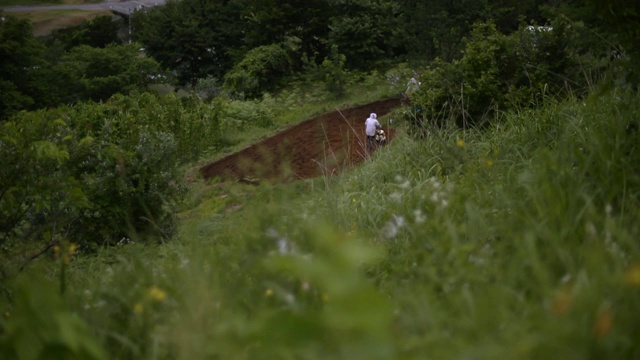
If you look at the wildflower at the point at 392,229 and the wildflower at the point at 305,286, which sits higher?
the wildflower at the point at 305,286

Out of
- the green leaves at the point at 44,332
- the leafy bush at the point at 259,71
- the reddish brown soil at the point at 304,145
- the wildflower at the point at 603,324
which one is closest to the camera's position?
the wildflower at the point at 603,324

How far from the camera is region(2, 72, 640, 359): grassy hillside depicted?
2.44m

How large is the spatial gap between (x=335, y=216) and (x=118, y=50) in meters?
32.7

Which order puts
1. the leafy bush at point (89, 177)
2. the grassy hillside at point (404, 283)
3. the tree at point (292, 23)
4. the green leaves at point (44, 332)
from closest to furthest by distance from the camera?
1. the grassy hillside at point (404, 283)
2. the green leaves at point (44, 332)
3. the leafy bush at point (89, 177)
4. the tree at point (292, 23)

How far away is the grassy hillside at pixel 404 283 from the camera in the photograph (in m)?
2.44

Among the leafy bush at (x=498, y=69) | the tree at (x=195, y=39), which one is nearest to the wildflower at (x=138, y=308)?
the leafy bush at (x=498, y=69)

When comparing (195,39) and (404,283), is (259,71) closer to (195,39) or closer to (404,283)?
(195,39)

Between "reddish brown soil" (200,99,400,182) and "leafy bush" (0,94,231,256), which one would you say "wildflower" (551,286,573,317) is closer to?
"leafy bush" (0,94,231,256)

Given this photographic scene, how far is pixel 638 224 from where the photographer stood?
3469 millimetres

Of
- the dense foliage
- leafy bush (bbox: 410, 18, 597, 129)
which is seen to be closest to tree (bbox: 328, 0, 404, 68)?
leafy bush (bbox: 410, 18, 597, 129)

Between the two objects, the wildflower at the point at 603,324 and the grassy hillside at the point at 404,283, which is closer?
the wildflower at the point at 603,324

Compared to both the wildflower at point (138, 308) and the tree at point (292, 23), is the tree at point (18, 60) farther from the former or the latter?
the wildflower at point (138, 308)

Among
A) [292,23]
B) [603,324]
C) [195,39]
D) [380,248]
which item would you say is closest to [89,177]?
[380,248]

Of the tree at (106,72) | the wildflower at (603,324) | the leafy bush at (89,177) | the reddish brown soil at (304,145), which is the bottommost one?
the tree at (106,72)
